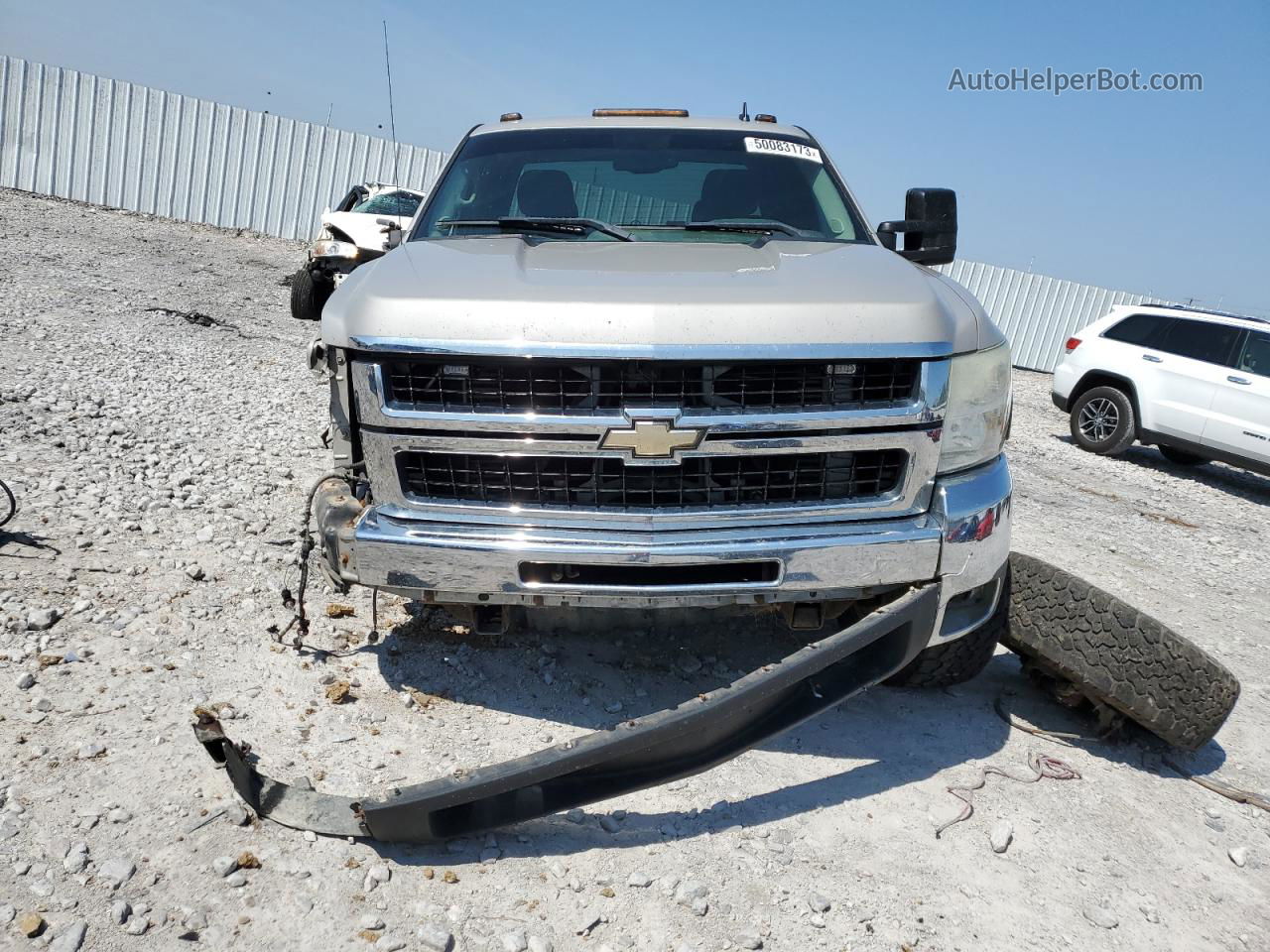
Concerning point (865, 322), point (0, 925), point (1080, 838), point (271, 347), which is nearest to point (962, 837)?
point (1080, 838)

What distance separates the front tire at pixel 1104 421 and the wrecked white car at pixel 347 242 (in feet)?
25.5

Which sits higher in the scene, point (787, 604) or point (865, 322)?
point (865, 322)

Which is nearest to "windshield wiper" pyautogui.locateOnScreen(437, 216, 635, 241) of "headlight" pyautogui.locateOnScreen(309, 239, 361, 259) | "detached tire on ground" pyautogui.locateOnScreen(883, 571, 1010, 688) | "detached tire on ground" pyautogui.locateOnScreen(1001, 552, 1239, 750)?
"headlight" pyautogui.locateOnScreen(309, 239, 361, 259)

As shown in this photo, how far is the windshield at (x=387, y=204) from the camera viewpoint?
13.5 metres

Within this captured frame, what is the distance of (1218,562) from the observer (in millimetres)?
6438

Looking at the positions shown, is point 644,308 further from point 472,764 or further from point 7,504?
point 7,504

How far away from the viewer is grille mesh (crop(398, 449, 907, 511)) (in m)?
2.71

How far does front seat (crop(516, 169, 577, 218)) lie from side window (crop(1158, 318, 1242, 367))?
8516mm

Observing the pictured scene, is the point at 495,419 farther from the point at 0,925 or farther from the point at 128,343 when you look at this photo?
the point at 128,343

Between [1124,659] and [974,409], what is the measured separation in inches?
45.3

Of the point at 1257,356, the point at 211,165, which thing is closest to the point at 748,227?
the point at 1257,356

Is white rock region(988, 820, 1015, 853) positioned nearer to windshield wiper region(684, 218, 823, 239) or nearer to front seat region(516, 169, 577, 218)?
windshield wiper region(684, 218, 823, 239)

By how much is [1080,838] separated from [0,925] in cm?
295

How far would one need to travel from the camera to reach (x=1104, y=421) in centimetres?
1034
